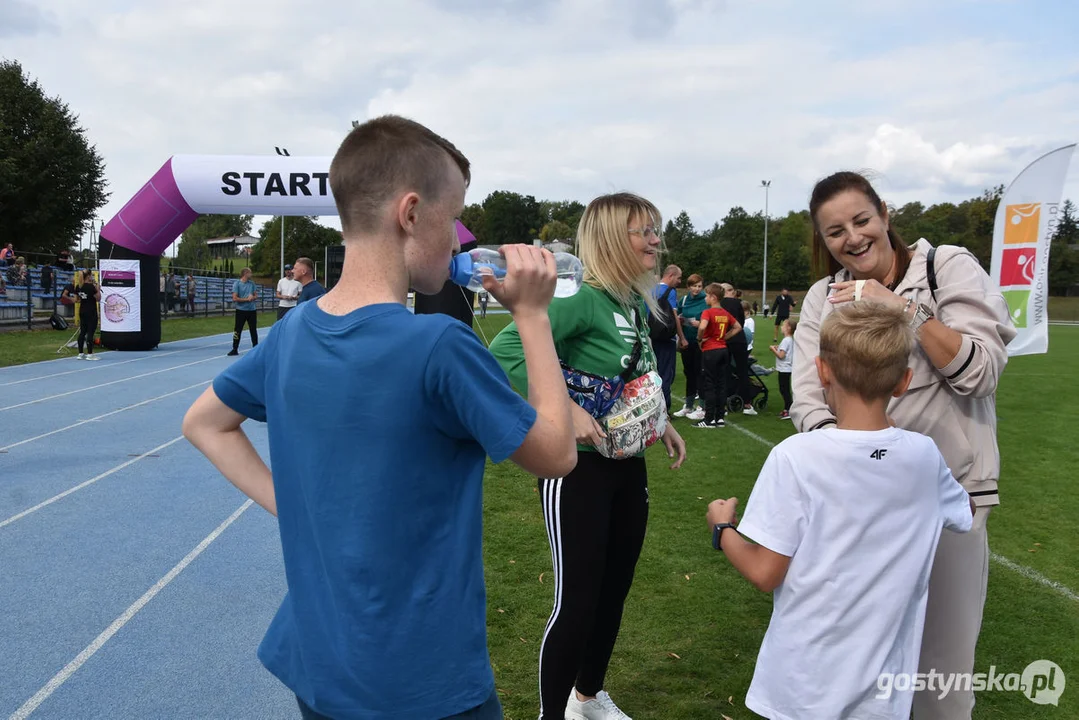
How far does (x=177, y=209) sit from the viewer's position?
15.8 meters

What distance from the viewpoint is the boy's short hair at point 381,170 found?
139 centimetres

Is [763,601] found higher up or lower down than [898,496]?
lower down

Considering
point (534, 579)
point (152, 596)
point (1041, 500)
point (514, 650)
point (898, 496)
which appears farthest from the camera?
point (1041, 500)

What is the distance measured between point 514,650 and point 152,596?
Result: 212 cm

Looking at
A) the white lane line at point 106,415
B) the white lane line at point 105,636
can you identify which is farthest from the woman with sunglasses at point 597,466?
the white lane line at point 106,415

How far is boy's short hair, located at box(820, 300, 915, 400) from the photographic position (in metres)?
1.99

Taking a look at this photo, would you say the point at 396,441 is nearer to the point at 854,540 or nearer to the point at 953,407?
the point at 854,540

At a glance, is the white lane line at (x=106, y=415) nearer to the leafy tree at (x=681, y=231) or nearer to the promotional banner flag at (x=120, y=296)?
the promotional banner flag at (x=120, y=296)

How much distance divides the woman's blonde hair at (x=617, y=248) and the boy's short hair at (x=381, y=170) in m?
1.51

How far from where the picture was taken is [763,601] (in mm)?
4664

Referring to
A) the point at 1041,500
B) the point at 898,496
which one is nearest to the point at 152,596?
the point at 898,496

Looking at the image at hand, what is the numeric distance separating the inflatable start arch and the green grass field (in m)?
6.27

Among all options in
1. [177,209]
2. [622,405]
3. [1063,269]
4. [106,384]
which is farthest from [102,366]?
[1063,269]

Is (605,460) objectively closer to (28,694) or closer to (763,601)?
(763,601)
